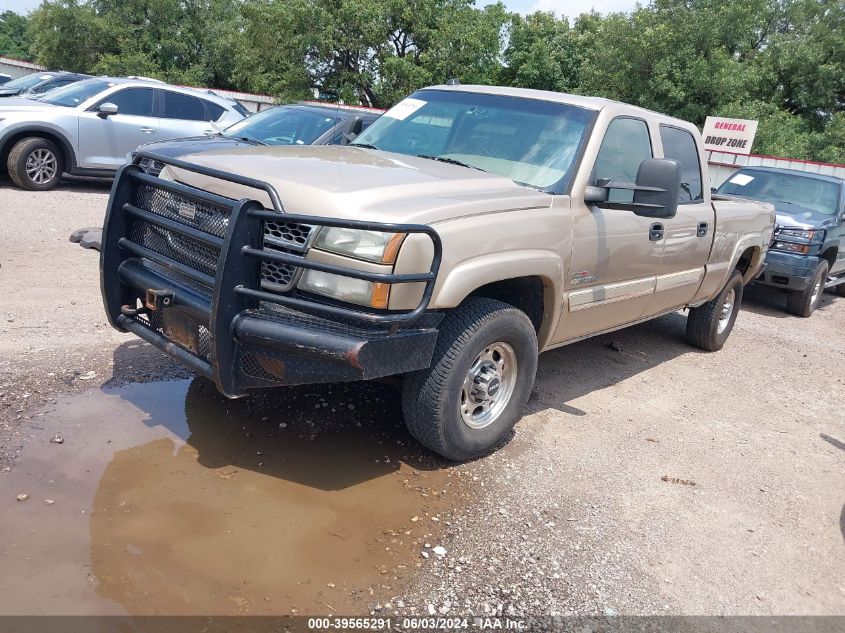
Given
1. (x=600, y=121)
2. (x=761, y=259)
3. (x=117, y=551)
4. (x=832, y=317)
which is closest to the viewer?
(x=117, y=551)

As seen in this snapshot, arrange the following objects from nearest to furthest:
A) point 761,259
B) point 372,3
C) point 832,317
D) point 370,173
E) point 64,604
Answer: point 64,604, point 370,173, point 761,259, point 832,317, point 372,3

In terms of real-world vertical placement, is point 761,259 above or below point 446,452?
above

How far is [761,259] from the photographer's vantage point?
730 centimetres

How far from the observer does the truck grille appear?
11.5 ft

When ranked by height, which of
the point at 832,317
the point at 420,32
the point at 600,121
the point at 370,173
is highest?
the point at 420,32

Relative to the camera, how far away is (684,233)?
18.5 ft

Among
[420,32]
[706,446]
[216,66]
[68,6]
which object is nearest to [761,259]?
[706,446]

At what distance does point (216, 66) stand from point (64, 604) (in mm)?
33988

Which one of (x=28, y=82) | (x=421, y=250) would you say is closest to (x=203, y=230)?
(x=421, y=250)

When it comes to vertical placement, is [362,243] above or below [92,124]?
above

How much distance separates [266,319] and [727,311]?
17.8 ft

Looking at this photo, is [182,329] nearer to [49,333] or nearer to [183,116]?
[49,333]

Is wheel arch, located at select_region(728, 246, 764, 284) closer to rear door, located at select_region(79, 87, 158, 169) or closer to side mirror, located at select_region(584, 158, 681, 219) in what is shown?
side mirror, located at select_region(584, 158, 681, 219)

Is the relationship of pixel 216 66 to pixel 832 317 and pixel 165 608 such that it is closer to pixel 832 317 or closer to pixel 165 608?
pixel 832 317
